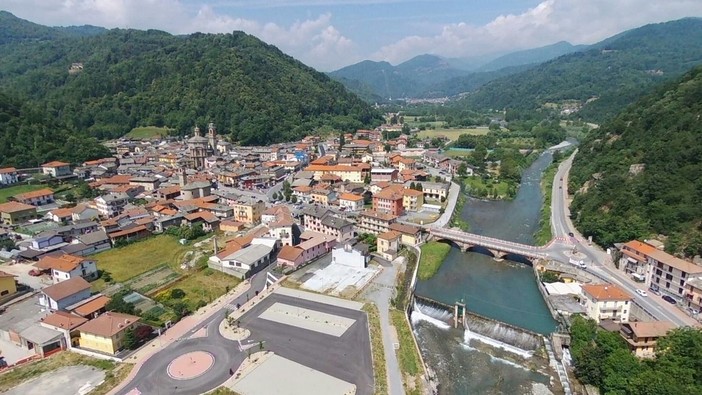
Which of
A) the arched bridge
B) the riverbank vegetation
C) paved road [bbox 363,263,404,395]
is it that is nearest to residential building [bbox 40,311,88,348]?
paved road [bbox 363,263,404,395]

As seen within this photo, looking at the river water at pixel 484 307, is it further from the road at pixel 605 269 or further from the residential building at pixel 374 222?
the residential building at pixel 374 222

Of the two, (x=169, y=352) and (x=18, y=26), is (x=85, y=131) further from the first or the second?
(x=18, y=26)

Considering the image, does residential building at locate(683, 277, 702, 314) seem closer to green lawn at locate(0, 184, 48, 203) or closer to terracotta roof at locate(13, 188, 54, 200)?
terracotta roof at locate(13, 188, 54, 200)

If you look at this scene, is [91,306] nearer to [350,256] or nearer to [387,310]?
[350,256]

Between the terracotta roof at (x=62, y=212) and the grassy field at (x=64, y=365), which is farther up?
the terracotta roof at (x=62, y=212)

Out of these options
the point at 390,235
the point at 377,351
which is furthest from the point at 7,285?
the point at 390,235

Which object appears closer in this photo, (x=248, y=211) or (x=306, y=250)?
(x=306, y=250)

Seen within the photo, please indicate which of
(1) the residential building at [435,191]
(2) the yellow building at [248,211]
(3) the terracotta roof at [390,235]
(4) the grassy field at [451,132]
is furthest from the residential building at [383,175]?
(4) the grassy field at [451,132]
